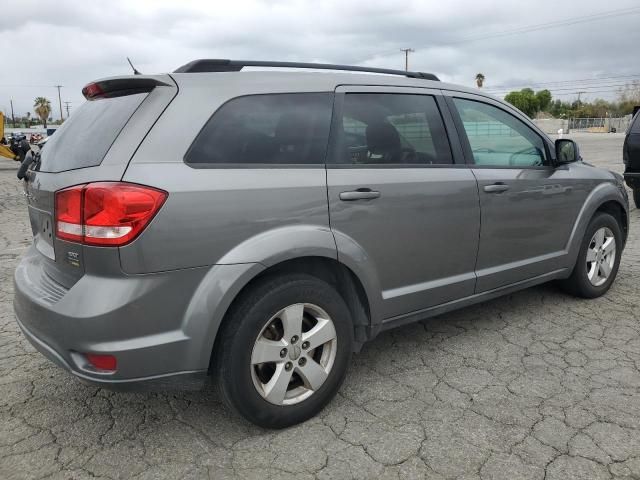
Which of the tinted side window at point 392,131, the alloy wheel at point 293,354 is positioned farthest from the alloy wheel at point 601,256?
the alloy wheel at point 293,354

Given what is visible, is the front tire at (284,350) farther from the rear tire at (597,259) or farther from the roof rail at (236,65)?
the rear tire at (597,259)

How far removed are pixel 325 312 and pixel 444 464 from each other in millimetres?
856

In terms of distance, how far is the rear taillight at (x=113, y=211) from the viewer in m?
2.13

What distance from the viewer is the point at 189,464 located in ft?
7.77

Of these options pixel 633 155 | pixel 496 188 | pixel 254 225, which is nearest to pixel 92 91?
pixel 254 225

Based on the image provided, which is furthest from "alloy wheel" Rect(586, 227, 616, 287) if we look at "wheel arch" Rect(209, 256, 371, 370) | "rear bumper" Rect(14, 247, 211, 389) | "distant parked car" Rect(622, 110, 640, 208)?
"distant parked car" Rect(622, 110, 640, 208)

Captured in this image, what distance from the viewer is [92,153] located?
92.4 inches

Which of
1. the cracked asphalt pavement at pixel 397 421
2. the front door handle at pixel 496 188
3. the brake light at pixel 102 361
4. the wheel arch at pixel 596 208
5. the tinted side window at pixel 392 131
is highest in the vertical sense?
the tinted side window at pixel 392 131

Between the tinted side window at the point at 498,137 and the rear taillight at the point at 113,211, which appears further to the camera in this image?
the tinted side window at the point at 498,137

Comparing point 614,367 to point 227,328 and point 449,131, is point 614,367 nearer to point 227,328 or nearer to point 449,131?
point 449,131

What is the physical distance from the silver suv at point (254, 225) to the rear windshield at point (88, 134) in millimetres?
13

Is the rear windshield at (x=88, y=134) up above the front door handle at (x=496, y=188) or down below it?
above

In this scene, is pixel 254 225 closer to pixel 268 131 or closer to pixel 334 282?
pixel 268 131

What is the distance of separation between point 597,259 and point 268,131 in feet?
10.5
